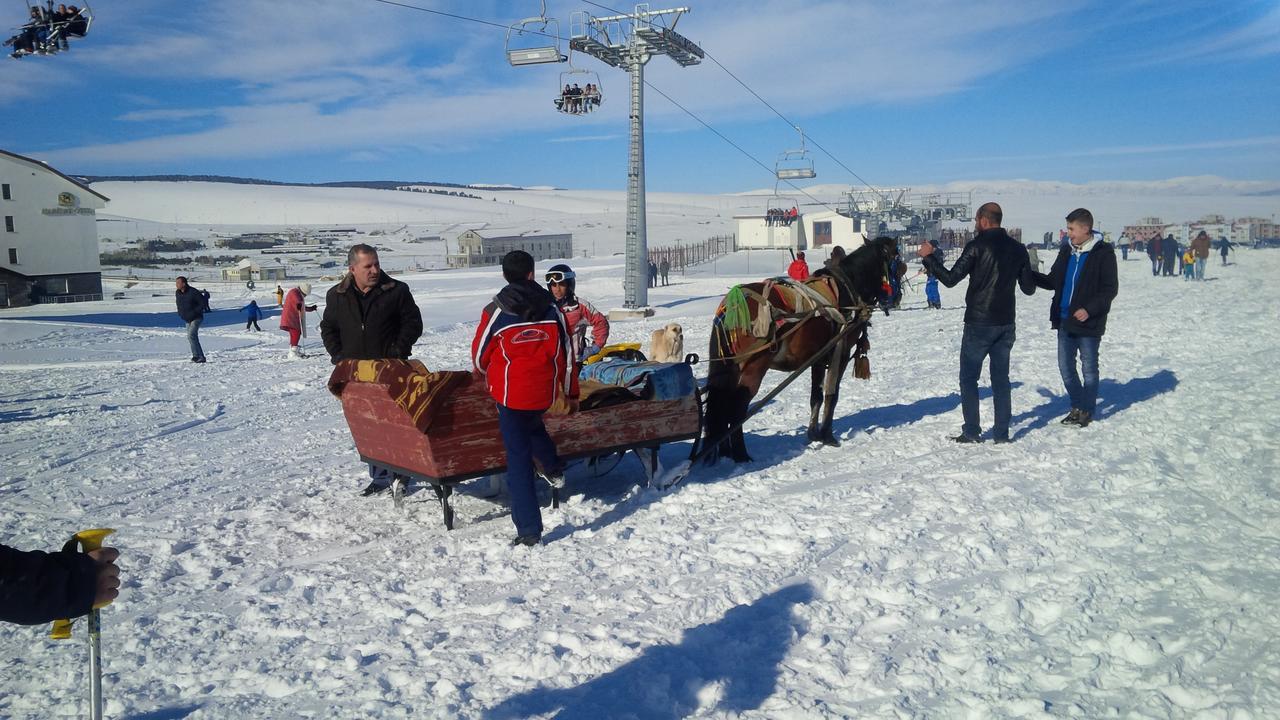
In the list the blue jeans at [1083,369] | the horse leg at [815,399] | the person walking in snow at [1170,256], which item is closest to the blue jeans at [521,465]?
the horse leg at [815,399]

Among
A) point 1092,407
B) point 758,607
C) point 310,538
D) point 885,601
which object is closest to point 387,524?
point 310,538

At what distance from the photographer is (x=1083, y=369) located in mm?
7930

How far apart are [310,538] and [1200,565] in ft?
17.2

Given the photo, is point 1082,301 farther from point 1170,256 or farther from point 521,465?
point 1170,256

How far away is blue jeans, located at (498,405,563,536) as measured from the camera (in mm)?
5141

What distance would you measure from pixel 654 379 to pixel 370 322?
2023mm

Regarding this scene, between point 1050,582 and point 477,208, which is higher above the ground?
point 477,208

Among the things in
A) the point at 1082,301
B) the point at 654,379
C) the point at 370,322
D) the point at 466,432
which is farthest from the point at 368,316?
the point at 1082,301

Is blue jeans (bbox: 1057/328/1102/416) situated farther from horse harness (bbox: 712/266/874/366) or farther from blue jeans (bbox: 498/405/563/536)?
blue jeans (bbox: 498/405/563/536)

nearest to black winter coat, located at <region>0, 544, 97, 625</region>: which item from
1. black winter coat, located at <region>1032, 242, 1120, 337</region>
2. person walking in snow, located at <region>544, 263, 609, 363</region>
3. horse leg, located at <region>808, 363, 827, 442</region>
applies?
person walking in snow, located at <region>544, 263, 609, 363</region>

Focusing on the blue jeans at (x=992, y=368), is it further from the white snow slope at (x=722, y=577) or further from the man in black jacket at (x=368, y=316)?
the man in black jacket at (x=368, y=316)

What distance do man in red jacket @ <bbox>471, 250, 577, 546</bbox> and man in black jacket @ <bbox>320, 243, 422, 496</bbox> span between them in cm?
118

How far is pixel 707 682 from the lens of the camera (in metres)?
3.63

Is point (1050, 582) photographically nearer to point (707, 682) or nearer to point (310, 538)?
point (707, 682)
